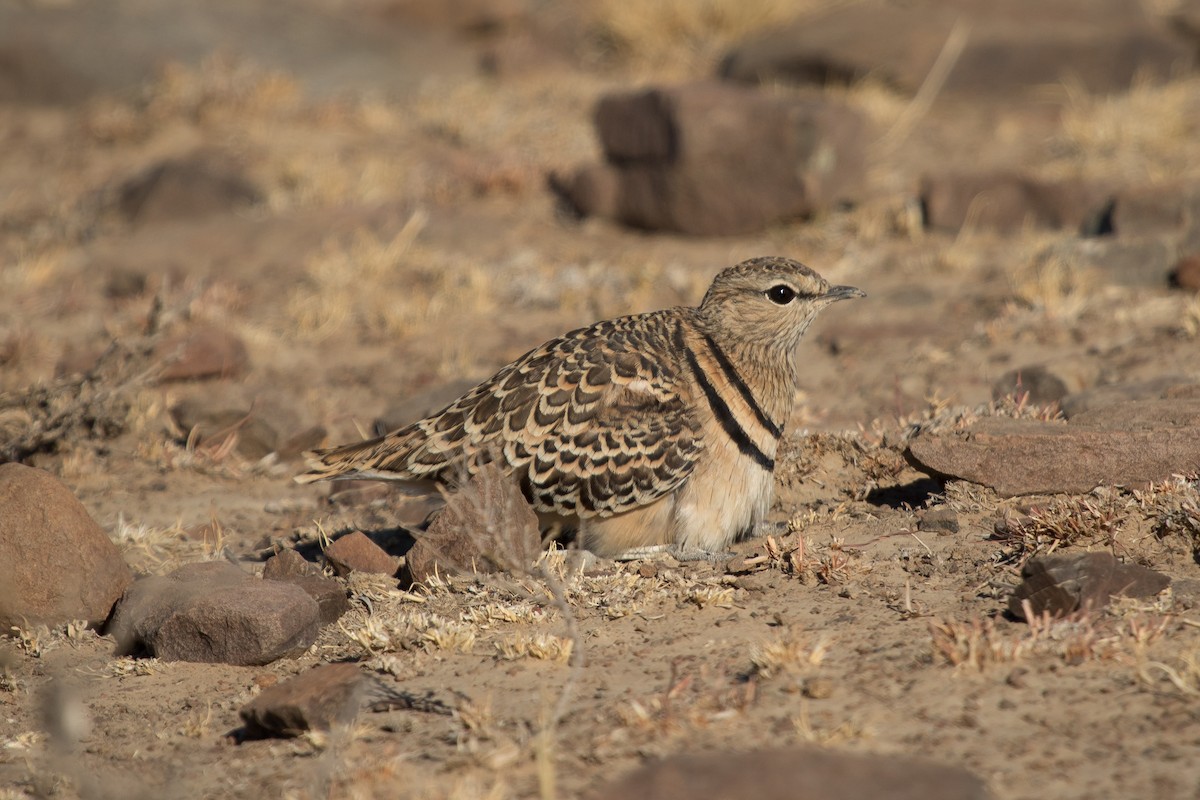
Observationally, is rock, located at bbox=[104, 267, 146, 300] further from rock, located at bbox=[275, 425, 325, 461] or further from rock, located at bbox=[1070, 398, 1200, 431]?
rock, located at bbox=[1070, 398, 1200, 431]

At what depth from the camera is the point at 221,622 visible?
207 inches

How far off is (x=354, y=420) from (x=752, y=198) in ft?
15.3

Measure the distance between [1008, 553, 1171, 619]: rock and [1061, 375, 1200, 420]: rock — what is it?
1955 millimetres

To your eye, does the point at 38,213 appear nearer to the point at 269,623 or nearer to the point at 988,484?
the point at 269,623

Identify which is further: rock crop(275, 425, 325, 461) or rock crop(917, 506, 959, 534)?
rock crop(275, 425, 325, 461)

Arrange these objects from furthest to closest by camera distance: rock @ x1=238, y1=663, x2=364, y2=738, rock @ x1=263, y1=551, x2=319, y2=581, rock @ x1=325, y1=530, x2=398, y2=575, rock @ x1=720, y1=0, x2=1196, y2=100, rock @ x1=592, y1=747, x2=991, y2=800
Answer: rock @ x1=720, y1=0, x2=1196, y2=100
rock @ x1=325, y1=530, x2=398, y2=575
rock @ x1=263, y1=551, x2=319, y2=581
rock @ x1=238, y1=663, x2=364, y2=738
rock @ x1=592, y1=747, x2=991, y2=800

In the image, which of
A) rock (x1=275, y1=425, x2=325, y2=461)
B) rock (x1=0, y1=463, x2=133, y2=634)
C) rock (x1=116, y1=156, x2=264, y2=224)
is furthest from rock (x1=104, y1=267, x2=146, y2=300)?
rock (x1=0, y1=463, x2=133, y2=634)

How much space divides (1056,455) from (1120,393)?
1.40 meters

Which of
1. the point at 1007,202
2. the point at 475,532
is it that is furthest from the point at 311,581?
the point at 1007,202

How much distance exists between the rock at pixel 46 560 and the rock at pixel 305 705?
156cm

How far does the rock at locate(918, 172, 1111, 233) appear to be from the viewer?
10.6 metres

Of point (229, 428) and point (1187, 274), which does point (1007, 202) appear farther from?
point (229, 428)

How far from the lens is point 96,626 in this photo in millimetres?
5797

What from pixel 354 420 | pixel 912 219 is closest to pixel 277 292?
pixel 354 420
